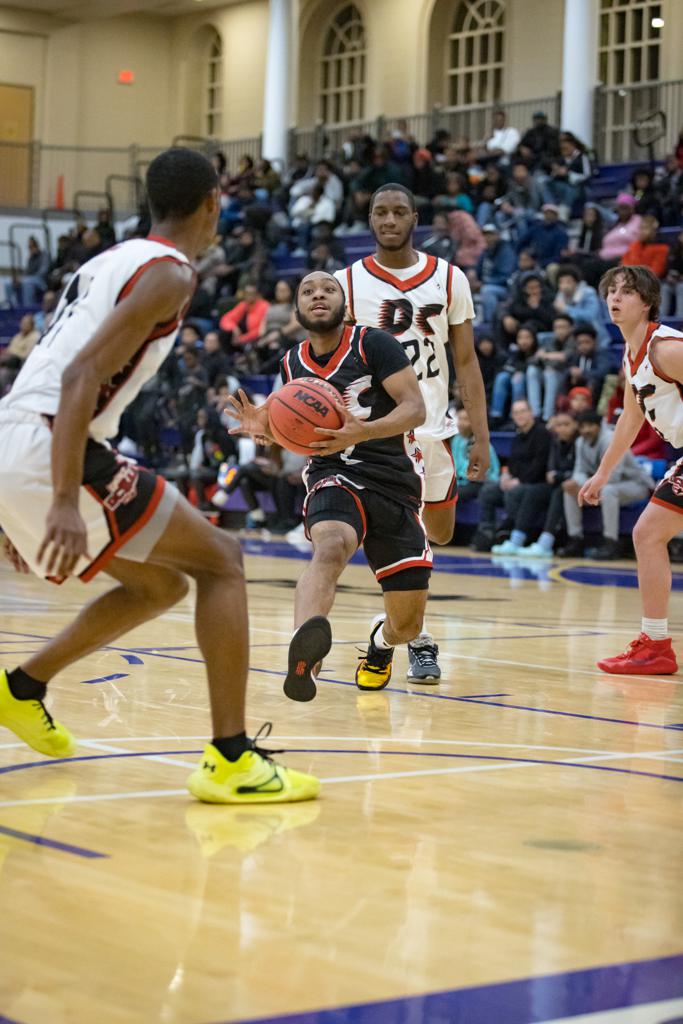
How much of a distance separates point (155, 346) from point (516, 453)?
11.5 meters

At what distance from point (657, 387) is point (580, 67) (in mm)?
16173

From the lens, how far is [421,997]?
240 cm

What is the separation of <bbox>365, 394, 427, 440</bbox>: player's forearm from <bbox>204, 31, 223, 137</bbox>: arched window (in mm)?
27919

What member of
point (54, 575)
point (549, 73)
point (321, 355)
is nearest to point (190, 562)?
point (54, 575)

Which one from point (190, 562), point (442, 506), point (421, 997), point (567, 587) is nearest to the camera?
point (421, 997)

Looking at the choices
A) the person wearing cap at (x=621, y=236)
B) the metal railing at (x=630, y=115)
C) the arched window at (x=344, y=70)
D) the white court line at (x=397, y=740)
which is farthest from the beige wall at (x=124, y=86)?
the white court line at (x=397, y=740)

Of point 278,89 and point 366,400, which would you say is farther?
point 278,89

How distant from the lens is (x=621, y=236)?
57.3 ft

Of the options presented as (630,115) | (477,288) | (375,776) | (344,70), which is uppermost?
(344,70)

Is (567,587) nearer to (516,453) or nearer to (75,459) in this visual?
(516,453)

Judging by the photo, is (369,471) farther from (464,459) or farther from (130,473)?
(464,459)

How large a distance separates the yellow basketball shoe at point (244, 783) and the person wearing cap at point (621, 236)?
14.0m

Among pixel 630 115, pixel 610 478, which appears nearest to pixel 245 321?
pixel 610 478

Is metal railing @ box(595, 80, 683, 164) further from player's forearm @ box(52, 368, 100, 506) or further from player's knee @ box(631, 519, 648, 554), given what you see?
player's forearm @ box(52, 368, 100, 506)
